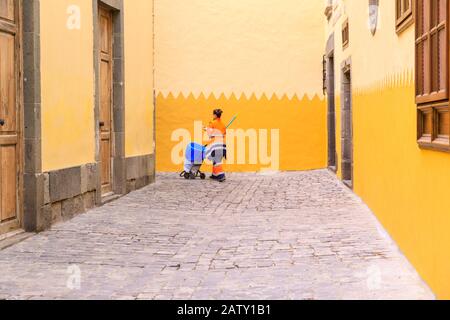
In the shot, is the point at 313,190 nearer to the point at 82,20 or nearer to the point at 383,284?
the point at 82,20

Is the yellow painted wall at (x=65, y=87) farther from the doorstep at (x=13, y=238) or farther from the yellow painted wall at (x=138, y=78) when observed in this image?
the yellow painted wall at (x=138, y=78)

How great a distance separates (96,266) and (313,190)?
6.94 meters

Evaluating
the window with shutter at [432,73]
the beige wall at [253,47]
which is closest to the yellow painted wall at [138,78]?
the beige wall at [253,47]

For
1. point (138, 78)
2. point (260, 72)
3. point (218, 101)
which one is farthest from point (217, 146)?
point (260, 72)

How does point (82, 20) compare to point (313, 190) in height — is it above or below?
above

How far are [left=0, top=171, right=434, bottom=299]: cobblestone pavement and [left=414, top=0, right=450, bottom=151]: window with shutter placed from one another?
112 centimetres

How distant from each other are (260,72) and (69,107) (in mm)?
8729

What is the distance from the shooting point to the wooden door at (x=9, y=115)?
25.0 feet

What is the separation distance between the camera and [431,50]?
5.09 m

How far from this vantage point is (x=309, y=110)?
17.5m

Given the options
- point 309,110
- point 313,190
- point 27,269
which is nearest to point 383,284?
point 27,269

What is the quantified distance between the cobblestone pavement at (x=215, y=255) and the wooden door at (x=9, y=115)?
0.44 meters

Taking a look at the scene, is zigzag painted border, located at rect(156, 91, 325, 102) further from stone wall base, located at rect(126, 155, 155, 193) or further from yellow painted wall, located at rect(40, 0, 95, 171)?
yellow painted wall, located at rect(40, 0, 95, 171)

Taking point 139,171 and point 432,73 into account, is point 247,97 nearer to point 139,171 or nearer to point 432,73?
point 139,171
